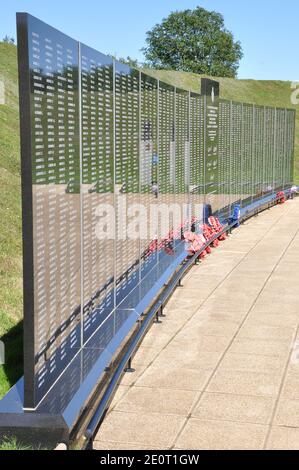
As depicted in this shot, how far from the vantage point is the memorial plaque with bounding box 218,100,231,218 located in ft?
50.3

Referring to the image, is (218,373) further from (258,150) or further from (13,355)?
(258,150)

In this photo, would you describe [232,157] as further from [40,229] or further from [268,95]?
[268,95]

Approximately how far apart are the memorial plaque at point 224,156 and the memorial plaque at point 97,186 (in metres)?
8.77

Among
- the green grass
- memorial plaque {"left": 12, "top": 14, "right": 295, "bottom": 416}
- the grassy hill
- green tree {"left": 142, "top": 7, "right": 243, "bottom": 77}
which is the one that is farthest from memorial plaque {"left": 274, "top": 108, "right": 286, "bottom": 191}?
green tree {"left": 142, "top": 7, "right": 243, "bottom": 77}

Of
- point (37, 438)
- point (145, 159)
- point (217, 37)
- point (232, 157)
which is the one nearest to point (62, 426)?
point (37, 438)

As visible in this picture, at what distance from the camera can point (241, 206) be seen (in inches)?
685

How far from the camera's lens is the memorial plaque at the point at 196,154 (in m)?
12.5

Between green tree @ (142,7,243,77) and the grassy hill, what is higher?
green tree @ (142,7,243,77)

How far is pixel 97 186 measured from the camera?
6.27 m

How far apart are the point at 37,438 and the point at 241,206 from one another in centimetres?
1317

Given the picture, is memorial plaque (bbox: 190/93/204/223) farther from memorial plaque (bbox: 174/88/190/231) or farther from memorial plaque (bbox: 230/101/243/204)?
memorial plaque (bbox: 230/101/243/204)

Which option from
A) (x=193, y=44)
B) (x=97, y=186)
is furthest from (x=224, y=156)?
(x=193, y=44)

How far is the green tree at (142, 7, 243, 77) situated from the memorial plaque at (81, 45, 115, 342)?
81.5m

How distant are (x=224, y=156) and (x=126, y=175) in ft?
27.7
